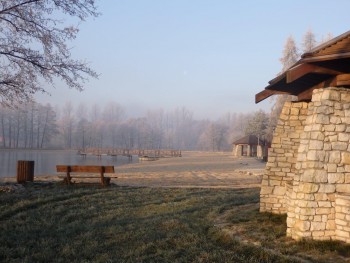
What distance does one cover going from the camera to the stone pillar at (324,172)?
6.68m

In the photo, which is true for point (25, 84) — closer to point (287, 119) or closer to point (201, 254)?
point (287, 119)

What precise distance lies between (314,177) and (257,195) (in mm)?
6363

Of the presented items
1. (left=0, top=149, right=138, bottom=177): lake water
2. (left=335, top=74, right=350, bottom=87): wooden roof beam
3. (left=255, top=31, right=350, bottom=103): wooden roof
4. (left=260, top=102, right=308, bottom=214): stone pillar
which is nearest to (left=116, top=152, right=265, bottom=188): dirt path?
(left=260, top=102, right=308, bottom=214): stone pillar

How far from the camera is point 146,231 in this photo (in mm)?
7820

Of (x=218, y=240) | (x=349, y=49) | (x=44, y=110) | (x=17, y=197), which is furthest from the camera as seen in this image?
(x=44, y=110)

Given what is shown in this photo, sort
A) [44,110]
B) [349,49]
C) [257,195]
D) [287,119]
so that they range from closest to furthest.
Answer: [349,49] < [287,119] < [257,195] < [44,110]

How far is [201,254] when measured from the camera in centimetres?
617

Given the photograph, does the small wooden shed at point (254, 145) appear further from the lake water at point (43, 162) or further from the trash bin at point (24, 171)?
the trash bin at point (24, 171)

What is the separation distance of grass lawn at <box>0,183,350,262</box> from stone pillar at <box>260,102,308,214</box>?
517mm

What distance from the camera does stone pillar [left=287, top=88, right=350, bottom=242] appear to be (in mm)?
6684

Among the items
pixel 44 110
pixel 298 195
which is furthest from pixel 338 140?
pixel 44 110

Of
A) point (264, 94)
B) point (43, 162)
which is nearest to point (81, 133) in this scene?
point (43, 162)

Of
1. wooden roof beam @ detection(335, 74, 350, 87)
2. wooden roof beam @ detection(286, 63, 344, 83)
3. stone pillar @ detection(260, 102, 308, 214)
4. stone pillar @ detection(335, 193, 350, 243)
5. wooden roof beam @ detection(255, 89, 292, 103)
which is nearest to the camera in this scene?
stone pillar @ detection(335, 193, 350, 243)

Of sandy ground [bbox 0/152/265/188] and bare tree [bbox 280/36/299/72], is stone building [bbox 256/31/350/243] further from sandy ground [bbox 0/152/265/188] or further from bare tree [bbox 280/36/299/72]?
bare tree [bbox 280/36/299/72]
